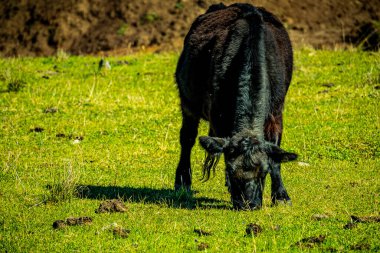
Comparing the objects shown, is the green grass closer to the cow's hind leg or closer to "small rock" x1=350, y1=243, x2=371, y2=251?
"small rock" x1=350, y1=243, x2=371, y2=251

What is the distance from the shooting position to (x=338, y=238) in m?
7.75

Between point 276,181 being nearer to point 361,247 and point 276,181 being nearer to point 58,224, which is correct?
point 361,247

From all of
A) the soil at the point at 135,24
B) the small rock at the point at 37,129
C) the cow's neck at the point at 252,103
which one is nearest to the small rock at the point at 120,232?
the cow's neck at the point at 252,103

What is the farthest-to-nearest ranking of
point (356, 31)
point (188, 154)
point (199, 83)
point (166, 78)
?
point (356, 31) → point (166, 78) → point (188, 154) → point (199, 83)

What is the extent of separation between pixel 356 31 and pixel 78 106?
469 inches

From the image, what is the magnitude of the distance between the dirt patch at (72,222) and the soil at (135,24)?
15.2 m

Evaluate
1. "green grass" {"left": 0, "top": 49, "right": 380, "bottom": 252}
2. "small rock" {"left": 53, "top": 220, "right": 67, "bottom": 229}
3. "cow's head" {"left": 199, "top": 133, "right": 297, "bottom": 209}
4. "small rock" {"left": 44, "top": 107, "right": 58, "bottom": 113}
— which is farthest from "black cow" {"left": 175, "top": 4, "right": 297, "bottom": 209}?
"small rock" {"left": 44, "top": 107, "right": 58, "bottom": 113}

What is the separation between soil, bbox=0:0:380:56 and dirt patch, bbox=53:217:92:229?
1520cm

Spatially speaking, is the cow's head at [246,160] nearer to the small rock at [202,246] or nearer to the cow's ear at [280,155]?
the cow's ear at [280,155]

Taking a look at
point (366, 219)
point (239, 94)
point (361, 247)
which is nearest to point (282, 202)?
point (366, 219)

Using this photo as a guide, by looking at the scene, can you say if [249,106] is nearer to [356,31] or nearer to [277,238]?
[277,238]

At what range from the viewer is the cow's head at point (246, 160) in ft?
28.2

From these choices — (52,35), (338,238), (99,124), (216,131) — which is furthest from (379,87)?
(52,35)

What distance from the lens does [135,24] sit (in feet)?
82.6
